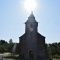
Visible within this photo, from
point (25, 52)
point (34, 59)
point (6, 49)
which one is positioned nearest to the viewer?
point (34, 59)

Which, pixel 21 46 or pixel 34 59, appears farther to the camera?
pixel 21 46

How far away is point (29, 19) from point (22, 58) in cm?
933

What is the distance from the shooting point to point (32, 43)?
41.6 metres

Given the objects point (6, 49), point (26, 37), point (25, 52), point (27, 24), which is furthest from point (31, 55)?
point (6, 49)

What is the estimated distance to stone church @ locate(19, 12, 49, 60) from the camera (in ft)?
136

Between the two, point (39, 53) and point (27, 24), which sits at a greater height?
point (27, 24)

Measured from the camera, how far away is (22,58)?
40.1 meters

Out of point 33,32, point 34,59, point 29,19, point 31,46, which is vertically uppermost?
point 29,19

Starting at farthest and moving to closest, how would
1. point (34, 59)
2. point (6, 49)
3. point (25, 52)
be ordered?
point (6, 49)
point (25, 52)
point (34, 59)

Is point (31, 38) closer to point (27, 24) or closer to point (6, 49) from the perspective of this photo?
point (27, 24)

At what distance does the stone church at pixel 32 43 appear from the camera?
41.4m

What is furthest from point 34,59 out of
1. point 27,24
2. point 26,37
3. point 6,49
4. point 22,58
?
point 6,49

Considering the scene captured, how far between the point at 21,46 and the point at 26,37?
7.83ft

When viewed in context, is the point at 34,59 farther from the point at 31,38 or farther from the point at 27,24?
the point at 27,24
